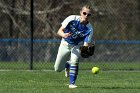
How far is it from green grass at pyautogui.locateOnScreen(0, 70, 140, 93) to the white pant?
0.45 m

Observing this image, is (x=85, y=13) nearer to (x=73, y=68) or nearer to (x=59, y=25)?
(x=73, y=68)

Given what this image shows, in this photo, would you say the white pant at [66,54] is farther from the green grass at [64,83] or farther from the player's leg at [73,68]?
the green grass at [64,83]

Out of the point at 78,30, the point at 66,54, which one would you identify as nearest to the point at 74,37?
the point at 78,30

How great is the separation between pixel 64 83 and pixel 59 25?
40.6 ft

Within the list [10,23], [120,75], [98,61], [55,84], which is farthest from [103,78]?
[10,23]

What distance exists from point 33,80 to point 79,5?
512 inches

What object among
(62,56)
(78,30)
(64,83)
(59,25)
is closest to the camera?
(78,30)

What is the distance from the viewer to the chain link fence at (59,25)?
22625mm

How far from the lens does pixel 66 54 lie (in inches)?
497

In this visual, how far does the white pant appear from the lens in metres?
12.3

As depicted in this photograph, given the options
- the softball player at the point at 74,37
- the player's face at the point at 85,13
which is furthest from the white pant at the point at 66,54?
the player's face at the point at 85,13

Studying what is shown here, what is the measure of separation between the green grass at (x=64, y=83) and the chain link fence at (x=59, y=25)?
6669 millimetres

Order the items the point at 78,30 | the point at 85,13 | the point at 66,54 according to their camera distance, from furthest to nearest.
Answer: the point at 66,54
the point at 78,30
the point at 85,13

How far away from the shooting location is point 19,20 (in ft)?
87.1
